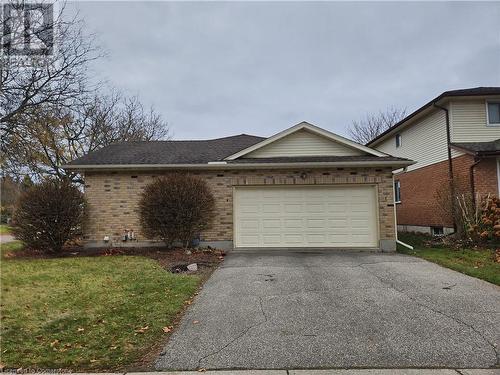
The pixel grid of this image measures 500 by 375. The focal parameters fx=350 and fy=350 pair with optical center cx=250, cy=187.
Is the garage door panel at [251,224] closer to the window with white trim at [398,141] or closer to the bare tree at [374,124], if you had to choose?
the window with white trim at [398,141]

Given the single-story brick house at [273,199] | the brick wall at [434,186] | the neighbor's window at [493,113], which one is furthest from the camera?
the neighbor's window at [493,113]

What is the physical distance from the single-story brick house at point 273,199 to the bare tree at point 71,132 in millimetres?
4803

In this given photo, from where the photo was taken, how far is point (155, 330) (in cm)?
453

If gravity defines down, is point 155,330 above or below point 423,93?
below

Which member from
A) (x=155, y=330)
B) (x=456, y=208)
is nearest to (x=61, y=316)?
(x=155, y=330)

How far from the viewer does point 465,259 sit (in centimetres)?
946

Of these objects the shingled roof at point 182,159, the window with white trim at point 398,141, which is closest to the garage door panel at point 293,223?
the shingled roof at point 182,159

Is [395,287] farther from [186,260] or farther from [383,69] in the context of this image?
[383,69]

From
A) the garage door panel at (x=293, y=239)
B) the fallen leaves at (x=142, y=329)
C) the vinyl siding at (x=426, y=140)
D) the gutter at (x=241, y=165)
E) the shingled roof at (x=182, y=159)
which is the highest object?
the vinyl siding at (x=426, y=140)

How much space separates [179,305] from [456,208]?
10.9 meters

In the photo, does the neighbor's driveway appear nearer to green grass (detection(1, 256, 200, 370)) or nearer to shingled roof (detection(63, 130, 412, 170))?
green grass (detection(1, 256, 200, 370))

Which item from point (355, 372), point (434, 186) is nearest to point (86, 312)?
point (355, 372)

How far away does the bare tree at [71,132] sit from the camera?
15.0 meters

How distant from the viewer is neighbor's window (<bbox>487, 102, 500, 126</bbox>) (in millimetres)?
14039
